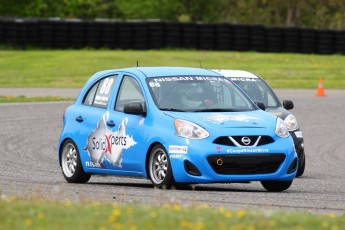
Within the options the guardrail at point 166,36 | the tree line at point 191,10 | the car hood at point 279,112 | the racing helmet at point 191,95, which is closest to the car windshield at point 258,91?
the car hood at point 279,112

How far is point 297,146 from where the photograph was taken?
1411 centimetres

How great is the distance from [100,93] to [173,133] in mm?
1918

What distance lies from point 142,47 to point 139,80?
1382 inches

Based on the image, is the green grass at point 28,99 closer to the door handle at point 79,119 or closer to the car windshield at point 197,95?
the door handle at point 79,119

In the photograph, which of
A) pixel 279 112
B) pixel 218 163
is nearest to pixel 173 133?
pixel 218 163

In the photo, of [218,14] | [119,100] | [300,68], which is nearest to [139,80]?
[119,100]

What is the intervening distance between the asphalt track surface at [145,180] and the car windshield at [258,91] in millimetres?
1168

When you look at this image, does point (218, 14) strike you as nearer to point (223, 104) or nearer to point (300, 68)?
point (300, 68)

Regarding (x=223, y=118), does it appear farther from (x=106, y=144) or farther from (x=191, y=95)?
(x=106, y=144)

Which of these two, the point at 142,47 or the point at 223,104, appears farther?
the point at 142,47

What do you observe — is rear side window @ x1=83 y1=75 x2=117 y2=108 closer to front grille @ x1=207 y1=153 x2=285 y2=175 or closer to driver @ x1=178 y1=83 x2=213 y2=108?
driver @ x1=178 y1=83 x2=213 y2=108

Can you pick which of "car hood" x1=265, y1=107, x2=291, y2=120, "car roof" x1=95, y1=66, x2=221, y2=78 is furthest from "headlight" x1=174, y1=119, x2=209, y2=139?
"car hood" x1=265, y1=107, x2=291, y2=120

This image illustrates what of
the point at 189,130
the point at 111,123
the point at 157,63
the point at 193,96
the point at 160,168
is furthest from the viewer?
the point at 157,63

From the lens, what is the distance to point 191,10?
84.3m
